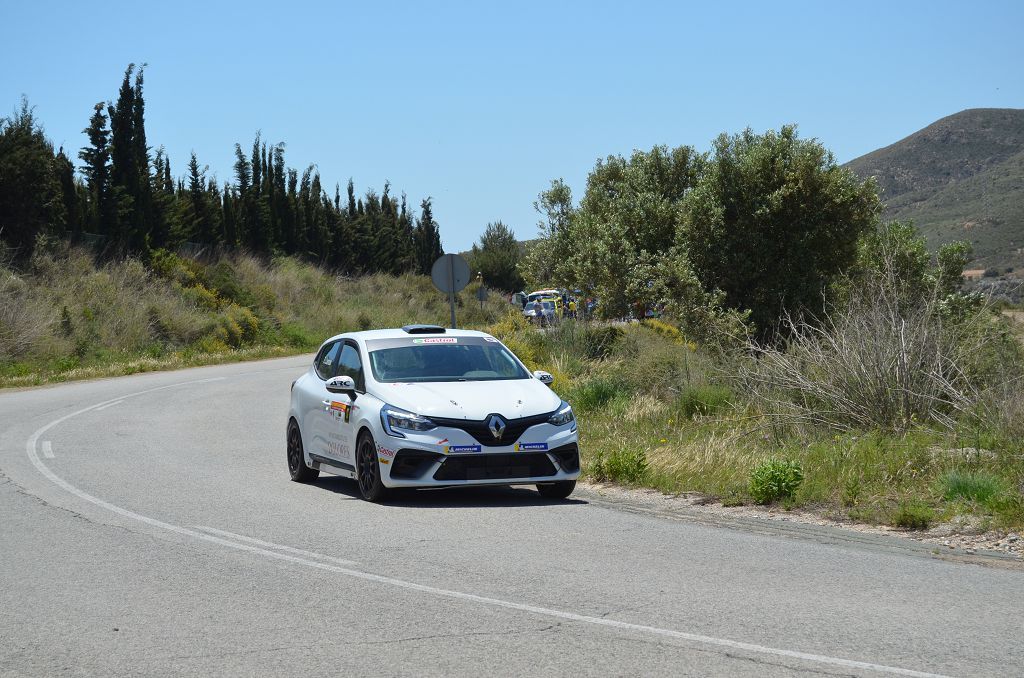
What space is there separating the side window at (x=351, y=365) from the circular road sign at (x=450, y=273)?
787 cm

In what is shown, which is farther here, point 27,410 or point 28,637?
point 27,410

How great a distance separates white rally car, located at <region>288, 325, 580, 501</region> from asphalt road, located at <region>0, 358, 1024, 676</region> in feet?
1.12

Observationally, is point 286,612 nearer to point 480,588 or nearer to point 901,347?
point 480,588

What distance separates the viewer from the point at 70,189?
4703cm

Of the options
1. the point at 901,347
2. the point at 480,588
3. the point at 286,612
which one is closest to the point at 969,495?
the point at 901,347

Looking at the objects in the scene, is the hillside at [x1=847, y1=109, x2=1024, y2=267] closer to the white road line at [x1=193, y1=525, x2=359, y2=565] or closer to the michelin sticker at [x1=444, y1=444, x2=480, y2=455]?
the michelin sticker at [x1=444, y1=444, x2=480, y2=455]

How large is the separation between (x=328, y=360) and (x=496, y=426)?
3147 millimetres

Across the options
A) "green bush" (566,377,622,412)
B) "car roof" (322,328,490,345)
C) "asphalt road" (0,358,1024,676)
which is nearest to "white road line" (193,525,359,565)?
"asphalt road" (0,358,1024,676)

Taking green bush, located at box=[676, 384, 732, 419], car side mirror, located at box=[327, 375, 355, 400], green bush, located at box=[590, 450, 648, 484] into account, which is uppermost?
car side mirror, located at box=[327, 375, 355, 400]

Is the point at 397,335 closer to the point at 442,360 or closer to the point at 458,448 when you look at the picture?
the point at 442,360

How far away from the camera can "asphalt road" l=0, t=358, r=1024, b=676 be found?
5.79 metres

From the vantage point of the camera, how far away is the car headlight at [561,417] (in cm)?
1102

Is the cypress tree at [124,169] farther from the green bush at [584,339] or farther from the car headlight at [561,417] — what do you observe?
the car headlight at [561,417]

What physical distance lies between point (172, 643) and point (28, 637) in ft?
2.75
